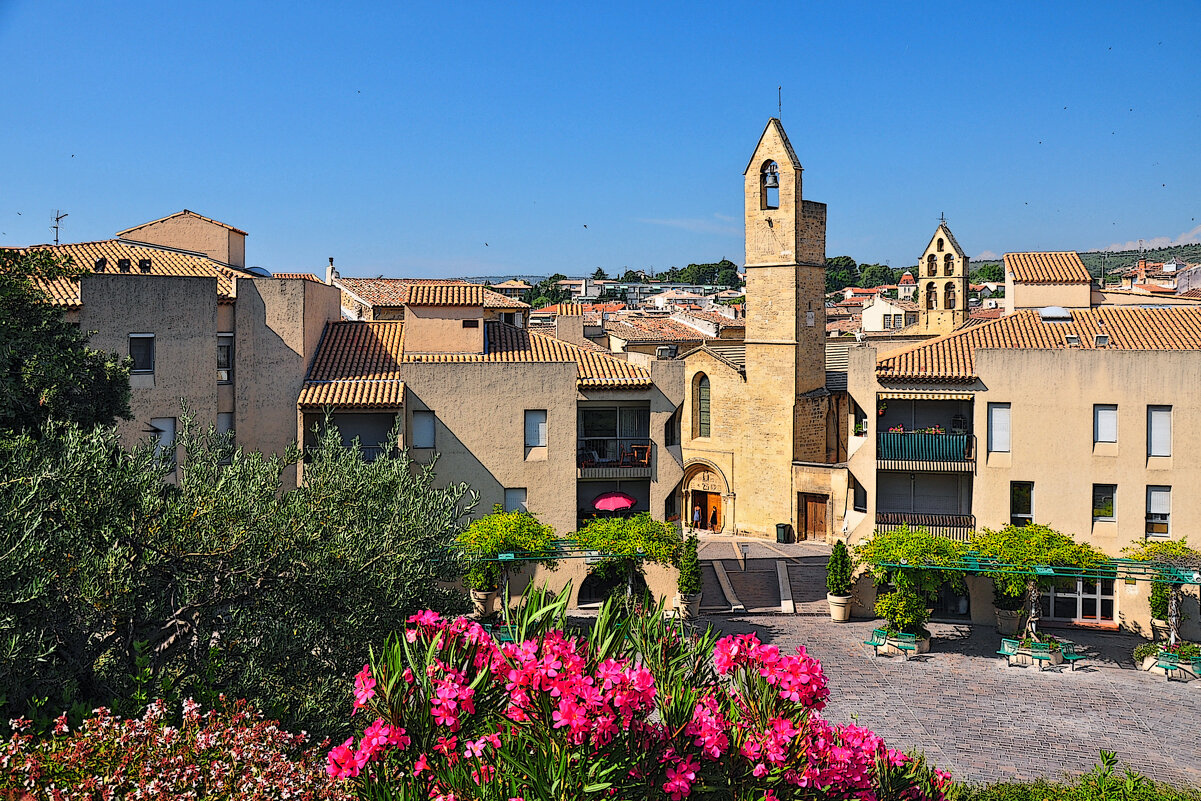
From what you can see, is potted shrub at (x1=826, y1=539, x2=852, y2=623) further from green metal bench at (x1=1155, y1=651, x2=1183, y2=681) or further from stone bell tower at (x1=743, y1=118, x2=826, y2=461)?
stone bell tower at (x1=743, y1=118, x2=826, y2=461)

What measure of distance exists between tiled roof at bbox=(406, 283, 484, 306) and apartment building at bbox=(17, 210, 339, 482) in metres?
3.18

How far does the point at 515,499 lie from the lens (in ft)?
95.9

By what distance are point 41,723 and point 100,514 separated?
2741 mm

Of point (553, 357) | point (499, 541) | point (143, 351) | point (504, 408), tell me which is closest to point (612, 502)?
point (504, 408)

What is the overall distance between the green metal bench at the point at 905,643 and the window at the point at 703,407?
59.6 ft

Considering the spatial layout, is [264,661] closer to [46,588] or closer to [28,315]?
[46,588]

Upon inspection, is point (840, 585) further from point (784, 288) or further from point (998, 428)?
point (784, 288)

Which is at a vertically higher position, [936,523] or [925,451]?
[925,451]

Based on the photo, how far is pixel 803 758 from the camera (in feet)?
29.4

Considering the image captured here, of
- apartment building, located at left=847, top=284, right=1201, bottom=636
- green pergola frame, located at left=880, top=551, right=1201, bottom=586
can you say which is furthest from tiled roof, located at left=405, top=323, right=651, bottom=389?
green pergola frame, located at left=880, top=551, right=1201, bottom=586

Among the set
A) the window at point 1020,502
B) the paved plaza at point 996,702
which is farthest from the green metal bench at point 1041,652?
the window at point 1020,502

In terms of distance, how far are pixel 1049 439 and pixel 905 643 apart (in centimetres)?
825

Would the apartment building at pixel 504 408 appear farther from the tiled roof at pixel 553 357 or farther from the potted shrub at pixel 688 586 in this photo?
the potted shrub at pixel 688 586

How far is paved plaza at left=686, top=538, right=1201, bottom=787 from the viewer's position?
19.7 m
